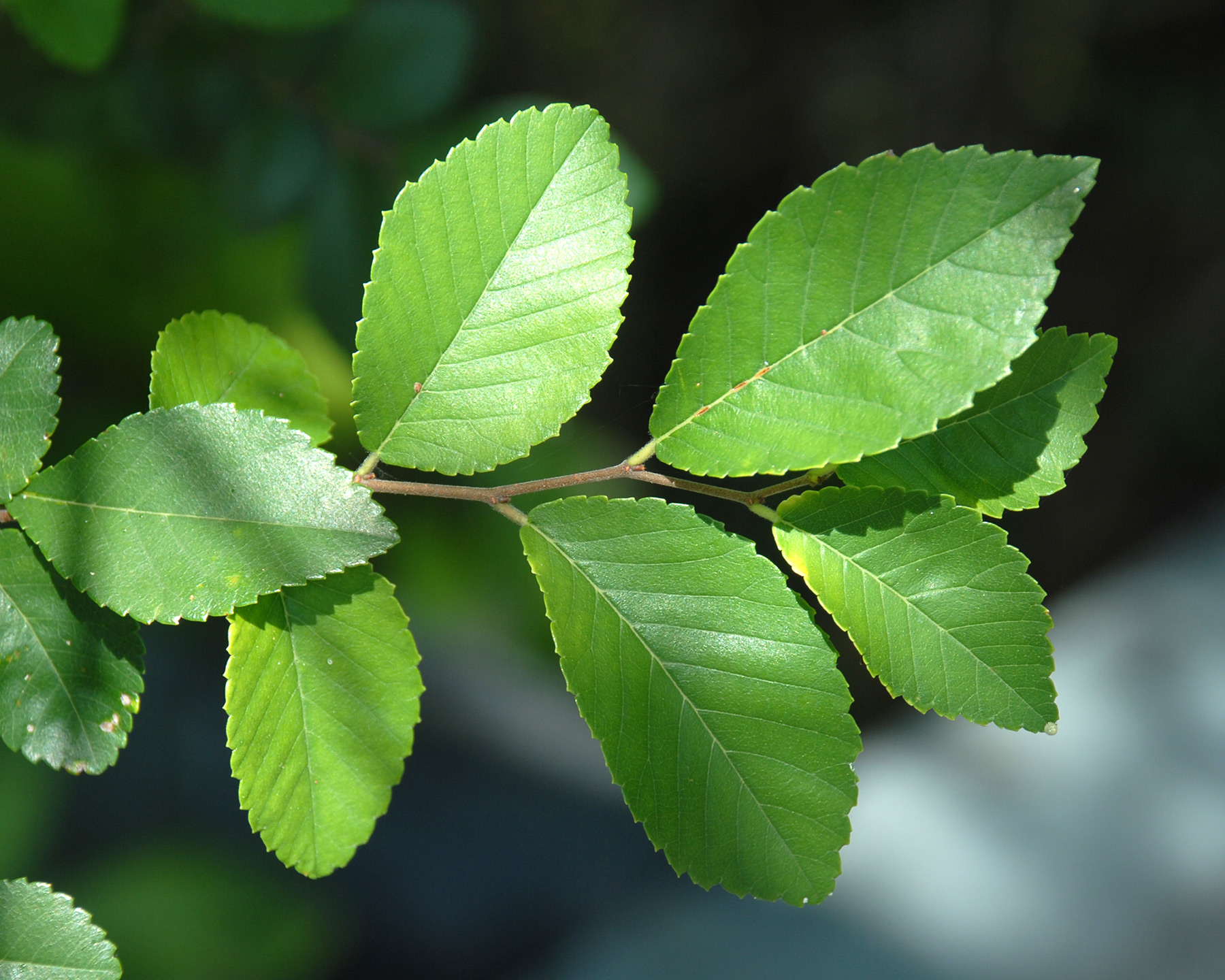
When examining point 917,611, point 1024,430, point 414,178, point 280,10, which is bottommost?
point 917,611

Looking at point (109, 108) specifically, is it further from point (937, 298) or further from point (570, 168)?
point (937, 298)

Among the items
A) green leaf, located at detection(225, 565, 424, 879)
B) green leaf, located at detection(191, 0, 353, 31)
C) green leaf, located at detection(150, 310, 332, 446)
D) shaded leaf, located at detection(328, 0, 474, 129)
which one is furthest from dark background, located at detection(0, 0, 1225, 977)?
green leaf, located at detection(225, 565, 424, 879)

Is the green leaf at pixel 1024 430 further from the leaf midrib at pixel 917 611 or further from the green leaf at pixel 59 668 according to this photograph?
the green leaf at pixel 59 668

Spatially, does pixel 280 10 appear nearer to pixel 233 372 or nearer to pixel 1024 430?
pixel 233 372

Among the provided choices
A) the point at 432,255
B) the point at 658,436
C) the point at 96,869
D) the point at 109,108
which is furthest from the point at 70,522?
the point at 96,869

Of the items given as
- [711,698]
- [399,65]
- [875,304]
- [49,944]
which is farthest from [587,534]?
[399,65]

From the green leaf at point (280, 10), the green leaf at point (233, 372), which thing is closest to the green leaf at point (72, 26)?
the green leaf at point (280, 10)
